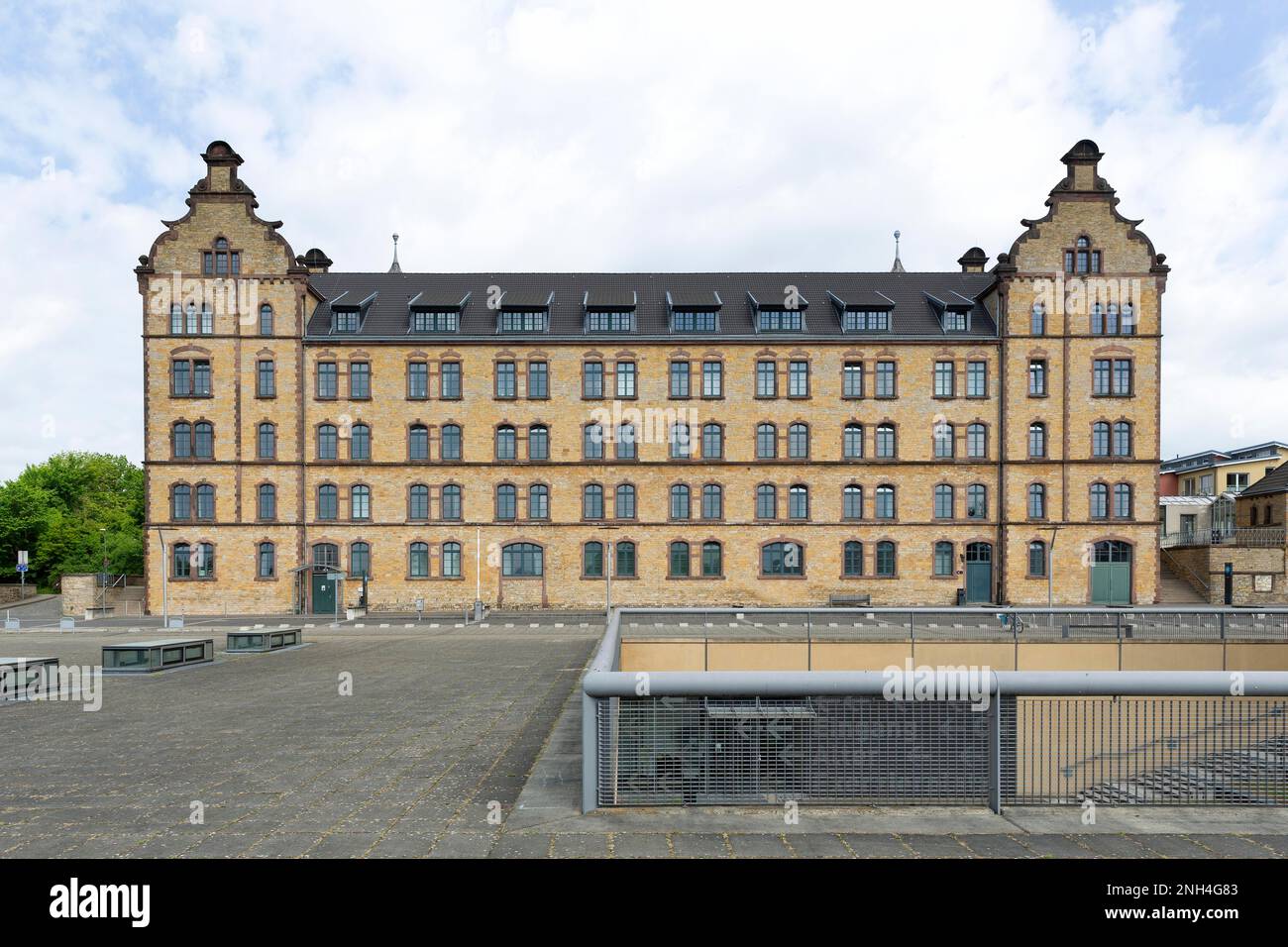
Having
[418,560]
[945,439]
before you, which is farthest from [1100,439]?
[418,560]

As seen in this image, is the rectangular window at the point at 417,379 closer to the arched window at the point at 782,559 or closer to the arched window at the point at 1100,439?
the arched window at the point at 782,559

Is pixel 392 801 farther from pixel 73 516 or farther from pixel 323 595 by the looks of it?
pixel 73 516

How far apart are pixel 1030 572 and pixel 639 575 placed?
20954mm

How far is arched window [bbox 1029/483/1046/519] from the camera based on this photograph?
139 feet

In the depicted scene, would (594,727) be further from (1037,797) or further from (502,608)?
(502,608)

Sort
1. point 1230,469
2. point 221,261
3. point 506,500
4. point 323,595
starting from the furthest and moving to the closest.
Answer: point 1230,469 → point 506,500 → point 323,595 → point 221,261

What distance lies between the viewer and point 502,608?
4234 cm

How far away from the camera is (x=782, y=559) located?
42781 millimetres

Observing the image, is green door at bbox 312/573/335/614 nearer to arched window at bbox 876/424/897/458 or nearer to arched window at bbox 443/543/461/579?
arched window at bbox 443/543/461/579

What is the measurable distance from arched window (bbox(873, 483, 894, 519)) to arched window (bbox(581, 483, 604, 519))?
14.9 m

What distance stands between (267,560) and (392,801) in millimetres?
37948

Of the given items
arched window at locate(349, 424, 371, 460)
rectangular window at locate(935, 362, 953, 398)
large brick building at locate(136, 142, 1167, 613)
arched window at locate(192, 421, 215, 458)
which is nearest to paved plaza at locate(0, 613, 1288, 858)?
large brick building at locate(136, 142, 1167, 613)

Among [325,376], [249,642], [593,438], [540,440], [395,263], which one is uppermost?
[395,263]
